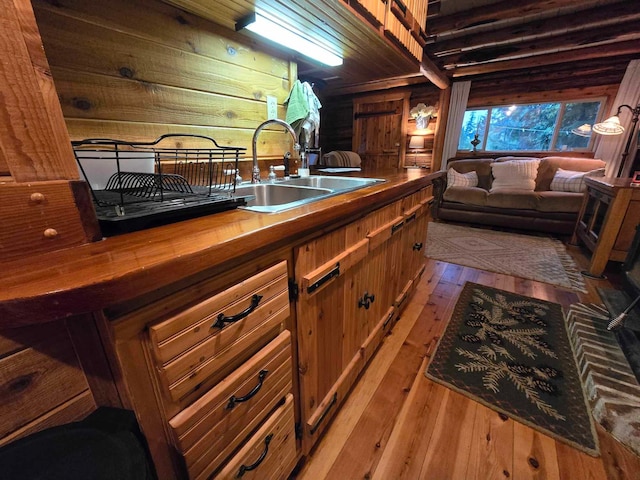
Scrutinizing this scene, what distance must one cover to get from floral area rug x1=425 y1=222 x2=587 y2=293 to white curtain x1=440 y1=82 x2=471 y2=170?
85.2 inches

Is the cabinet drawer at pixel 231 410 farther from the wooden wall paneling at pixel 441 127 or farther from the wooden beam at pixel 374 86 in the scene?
the wooden beam at pixel 374 86

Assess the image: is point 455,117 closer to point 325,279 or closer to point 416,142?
point 416,142

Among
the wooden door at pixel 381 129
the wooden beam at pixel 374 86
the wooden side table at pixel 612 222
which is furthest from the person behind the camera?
the wooden door at pixel 381 129

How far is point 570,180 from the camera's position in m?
3.58

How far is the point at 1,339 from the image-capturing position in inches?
19.8

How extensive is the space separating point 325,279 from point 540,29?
180 inches

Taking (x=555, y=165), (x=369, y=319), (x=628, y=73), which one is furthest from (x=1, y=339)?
(x=628, y=73)

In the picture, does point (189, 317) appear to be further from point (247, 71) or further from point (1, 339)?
point (247, 71)

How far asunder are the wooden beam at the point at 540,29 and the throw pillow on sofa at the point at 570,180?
1.73m

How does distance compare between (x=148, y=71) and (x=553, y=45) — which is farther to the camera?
(x=553, y=45)

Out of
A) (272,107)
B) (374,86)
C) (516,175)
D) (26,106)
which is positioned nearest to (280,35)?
(272,107)

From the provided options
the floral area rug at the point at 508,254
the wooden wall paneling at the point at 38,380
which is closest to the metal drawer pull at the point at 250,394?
the wooden wall paneling at the point at 38,380

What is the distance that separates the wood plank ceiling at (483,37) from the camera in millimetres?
1133

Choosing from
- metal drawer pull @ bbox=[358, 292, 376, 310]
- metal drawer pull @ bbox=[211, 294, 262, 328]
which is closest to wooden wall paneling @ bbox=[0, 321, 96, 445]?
metal drawer pull @ bbox=[211, 294, 262, 328]
